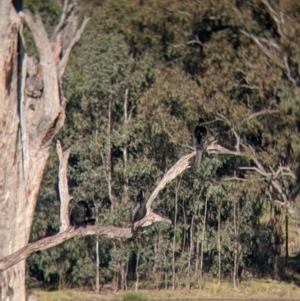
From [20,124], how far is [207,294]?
19.3 m

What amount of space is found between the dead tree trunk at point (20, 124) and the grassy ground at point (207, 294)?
669 inches

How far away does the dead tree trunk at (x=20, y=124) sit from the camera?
11.3 meters

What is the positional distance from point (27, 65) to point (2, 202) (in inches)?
76.4

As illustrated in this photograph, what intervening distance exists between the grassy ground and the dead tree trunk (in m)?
17.0

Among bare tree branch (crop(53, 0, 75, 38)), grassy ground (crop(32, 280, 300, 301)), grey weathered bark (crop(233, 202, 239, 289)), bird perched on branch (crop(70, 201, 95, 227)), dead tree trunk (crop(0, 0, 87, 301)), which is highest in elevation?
bare tree branch (crop(53, 0, 75, 38))

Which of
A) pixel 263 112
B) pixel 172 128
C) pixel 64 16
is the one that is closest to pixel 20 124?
pixel 64 16

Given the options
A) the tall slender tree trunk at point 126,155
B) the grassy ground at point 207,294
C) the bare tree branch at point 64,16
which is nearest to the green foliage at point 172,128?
the tall slender tree trunk at point 126,155

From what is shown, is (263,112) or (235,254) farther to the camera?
(235,254)

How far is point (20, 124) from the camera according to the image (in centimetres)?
1160

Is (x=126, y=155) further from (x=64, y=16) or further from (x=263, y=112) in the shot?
(x=64, y=16)

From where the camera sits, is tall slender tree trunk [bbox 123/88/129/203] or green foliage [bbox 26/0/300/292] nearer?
green foliage [bbox 26/0/300/292]

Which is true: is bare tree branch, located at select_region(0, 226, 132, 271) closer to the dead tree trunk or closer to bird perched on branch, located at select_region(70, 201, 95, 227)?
the dead tree trunk

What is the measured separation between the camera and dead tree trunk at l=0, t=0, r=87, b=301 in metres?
11.3

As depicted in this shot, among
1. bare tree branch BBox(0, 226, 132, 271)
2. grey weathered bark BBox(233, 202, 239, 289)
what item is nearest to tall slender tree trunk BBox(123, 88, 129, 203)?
grey weathered bark BBox(233, 202, 239, 289)
